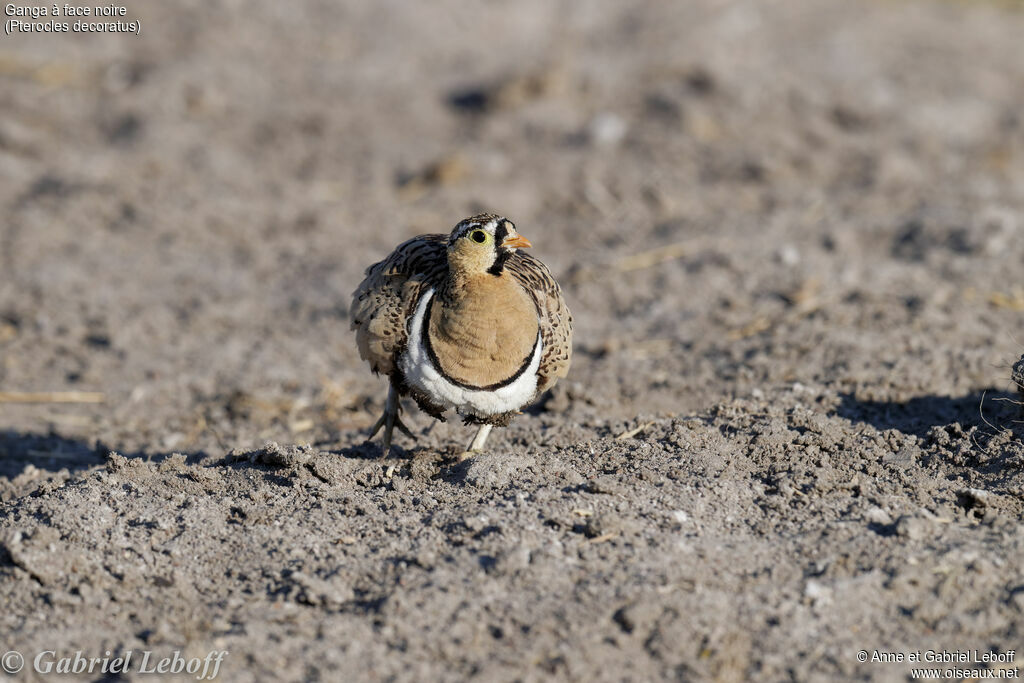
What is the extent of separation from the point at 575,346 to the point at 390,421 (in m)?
1.85

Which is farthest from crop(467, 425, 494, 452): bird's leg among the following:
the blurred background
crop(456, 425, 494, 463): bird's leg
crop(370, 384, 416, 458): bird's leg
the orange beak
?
the orange beak

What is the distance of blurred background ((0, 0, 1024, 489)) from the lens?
598 centimetres

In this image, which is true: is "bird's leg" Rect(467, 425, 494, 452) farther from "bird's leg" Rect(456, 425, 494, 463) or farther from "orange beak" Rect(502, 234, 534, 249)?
"orange beak" Rect(502, 234, 534, 249)

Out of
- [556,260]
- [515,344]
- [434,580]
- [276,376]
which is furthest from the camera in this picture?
[556,260]

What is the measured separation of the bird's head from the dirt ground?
31.8 inches

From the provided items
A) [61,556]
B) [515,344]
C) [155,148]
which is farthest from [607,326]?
[155,148]

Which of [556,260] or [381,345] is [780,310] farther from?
[381,345]

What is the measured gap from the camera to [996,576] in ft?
11.5

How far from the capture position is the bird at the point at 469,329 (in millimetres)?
4289

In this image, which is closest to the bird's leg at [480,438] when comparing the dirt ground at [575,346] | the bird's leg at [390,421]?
the dirt ground at [575,346]

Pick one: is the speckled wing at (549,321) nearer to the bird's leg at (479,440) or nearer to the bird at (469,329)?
the bird at (469,329)

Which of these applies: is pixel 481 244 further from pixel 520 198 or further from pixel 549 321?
pixel 520 198

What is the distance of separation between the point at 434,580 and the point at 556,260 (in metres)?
4.49

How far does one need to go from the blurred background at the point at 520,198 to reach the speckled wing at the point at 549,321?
65 centimetres
